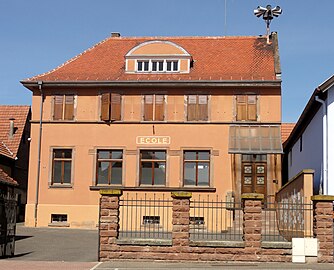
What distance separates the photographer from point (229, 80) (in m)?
30.7

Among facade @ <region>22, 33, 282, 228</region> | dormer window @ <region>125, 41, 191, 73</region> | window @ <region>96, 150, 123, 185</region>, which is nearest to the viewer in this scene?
facade @ <region>22, 33, 282, 228</region>

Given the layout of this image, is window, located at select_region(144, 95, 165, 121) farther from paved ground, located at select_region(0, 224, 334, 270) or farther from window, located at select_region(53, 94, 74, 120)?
paved ground, located at select_region(0, 224, 334, 270)

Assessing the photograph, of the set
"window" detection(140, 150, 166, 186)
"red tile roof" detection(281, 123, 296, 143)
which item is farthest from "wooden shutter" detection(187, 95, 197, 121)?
"red tile roof" detection(281, 123, 296, 143)

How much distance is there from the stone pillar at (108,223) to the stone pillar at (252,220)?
3.63 meters

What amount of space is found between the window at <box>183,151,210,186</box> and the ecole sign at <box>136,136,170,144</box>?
1.18 metres

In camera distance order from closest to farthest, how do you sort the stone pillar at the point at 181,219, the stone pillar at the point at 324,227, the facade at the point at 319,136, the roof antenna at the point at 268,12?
the stone pillar at the point at 324,227 → the stone pillar at the point at 181,219 → the facade at the point at 319,136 → the roof antenna at the point at 268,12

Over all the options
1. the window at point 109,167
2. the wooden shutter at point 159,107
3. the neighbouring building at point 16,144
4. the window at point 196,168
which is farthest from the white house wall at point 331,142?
the neighbouring building at point 16,144

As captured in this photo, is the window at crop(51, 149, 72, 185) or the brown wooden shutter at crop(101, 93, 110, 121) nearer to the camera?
the brown wooden shutter at crop(101, 93, 110, 121)

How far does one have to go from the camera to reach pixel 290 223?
806 inches

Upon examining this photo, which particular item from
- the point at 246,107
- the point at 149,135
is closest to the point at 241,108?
the point at 246,107

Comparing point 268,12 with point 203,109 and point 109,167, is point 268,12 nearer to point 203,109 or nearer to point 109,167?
point 203,109

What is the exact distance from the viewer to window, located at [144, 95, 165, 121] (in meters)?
31.2

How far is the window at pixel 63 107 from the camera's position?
31.7 m

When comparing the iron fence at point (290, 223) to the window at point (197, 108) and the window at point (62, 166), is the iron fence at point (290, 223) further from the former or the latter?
the window at point (62, 166)
